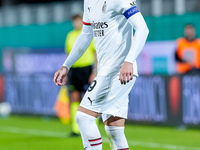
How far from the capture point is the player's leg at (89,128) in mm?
5516

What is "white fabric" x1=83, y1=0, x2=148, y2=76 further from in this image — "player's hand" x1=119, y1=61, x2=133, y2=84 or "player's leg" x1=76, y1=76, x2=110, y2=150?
"player's hand" x1=119, y1=61, x2=133, y2=84

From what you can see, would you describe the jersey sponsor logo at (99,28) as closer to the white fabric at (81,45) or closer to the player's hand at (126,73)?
the white fabric at (81,45)

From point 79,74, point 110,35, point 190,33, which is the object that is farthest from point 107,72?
point 190,33

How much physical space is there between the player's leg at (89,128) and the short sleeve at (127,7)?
36.0 inches

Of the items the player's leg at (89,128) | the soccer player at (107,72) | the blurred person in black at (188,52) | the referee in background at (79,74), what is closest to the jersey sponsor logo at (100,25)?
the soccer player at (107,72)

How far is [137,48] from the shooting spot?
17.0ft

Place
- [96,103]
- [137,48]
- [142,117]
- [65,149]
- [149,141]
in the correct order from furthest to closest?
[142,117], [149,141], [65,149], [96,103], [137,48]

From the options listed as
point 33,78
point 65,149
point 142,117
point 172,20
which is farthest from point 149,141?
point 33,78

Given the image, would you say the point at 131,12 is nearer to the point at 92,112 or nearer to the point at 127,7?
the point at 127,7

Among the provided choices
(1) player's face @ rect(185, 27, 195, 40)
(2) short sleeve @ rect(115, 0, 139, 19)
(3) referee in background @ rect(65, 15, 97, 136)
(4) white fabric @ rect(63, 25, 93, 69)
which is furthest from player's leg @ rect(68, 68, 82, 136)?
(2) short sleeve @ rect(115, 0, 139, 19)

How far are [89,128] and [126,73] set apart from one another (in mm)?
721

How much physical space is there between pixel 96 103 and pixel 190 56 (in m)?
6.63

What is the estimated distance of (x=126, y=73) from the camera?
5066mm

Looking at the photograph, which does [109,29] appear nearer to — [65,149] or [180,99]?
[65,149]
